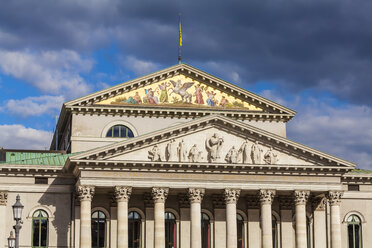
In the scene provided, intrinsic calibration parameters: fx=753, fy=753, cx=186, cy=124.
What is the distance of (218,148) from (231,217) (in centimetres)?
572

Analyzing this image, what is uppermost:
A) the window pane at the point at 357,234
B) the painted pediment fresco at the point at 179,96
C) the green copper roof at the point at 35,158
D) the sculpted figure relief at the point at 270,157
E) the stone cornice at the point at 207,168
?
the painted pediment fresco at the point at 179,96

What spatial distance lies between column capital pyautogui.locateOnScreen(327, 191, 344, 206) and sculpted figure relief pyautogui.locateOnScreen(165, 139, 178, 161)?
13414 mm

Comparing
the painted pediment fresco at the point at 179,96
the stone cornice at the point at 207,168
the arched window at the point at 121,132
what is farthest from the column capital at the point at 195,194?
the painted pediment fresco at the point at 179,96

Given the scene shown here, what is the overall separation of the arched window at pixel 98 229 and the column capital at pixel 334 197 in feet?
62.9

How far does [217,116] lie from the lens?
204 feet

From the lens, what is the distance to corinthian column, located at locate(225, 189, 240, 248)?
60.7m

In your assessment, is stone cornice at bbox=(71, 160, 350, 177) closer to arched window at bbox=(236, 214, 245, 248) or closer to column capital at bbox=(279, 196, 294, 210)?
column capital at bbox=(279, 196, 294, 210)

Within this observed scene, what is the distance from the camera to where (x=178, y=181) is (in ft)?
201

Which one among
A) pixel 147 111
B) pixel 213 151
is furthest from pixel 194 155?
pixel 147 111

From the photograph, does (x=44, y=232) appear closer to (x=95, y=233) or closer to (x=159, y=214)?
(x=95, y=233)

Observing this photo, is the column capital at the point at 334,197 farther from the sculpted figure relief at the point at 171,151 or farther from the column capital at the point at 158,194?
the column capital at the point at 158,194

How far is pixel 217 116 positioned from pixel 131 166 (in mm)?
8246

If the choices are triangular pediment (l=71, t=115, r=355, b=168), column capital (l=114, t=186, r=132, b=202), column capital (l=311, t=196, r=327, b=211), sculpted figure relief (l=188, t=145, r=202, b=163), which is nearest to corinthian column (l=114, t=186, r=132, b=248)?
column capital (l=114, t=186, r=132, b=202)

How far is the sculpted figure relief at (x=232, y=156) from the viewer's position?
6178 centimetres
